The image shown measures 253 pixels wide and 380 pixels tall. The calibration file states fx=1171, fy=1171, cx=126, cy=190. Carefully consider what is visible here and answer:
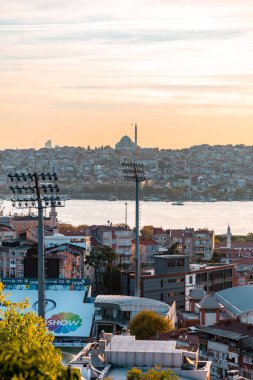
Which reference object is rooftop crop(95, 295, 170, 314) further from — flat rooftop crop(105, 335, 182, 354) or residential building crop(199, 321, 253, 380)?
flat rooftop crop(105, 335, 182, 354)

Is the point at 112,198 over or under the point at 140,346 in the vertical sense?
under

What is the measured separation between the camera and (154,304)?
21219mm

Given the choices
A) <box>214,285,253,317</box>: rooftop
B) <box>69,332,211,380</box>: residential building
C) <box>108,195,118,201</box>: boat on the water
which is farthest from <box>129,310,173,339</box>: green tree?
<box>108,195,118,201</box>: boat on the water

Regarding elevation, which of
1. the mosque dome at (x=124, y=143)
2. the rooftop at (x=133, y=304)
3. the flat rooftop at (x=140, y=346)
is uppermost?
the mosque dome at (x=124, y=143)

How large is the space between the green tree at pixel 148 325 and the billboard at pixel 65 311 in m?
1.81

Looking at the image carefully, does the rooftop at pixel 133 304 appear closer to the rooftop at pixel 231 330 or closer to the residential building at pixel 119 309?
the residential building at pixel 119 309

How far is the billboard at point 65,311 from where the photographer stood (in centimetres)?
2116

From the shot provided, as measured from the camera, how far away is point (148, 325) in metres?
19.1

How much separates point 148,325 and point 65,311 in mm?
3332

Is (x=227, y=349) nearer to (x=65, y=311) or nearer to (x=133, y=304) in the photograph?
(x=133, y=304)

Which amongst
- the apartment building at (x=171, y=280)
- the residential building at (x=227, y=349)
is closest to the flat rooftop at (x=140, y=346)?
the residential building at (x=227, y=349)

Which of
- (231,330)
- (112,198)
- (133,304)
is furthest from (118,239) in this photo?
(112,198)

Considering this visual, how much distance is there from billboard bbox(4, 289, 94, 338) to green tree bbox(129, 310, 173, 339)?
1811 mm

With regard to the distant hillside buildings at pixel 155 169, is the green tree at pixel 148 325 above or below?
below
